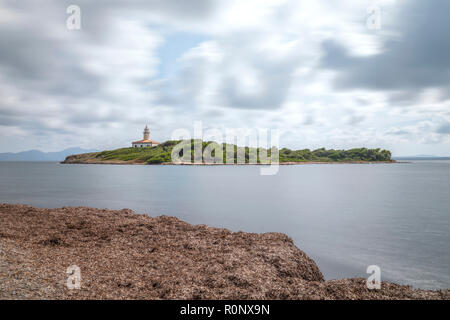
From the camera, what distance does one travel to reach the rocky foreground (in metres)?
7.21

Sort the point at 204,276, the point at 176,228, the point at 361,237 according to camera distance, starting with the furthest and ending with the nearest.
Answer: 1. the point at 361,237
2. the point at 176,228
3. the point at 204,276

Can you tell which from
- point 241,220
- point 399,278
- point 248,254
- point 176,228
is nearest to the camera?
point 248,254

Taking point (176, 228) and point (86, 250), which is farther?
point (176, 228)

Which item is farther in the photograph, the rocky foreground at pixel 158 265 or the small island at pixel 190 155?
the small island at pixel 190 155

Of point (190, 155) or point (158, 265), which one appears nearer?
point (158, 265)

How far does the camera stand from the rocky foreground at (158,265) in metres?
7.21

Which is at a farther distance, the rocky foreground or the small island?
the small island

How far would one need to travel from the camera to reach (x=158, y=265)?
9141mm

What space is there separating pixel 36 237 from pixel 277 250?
962cm
